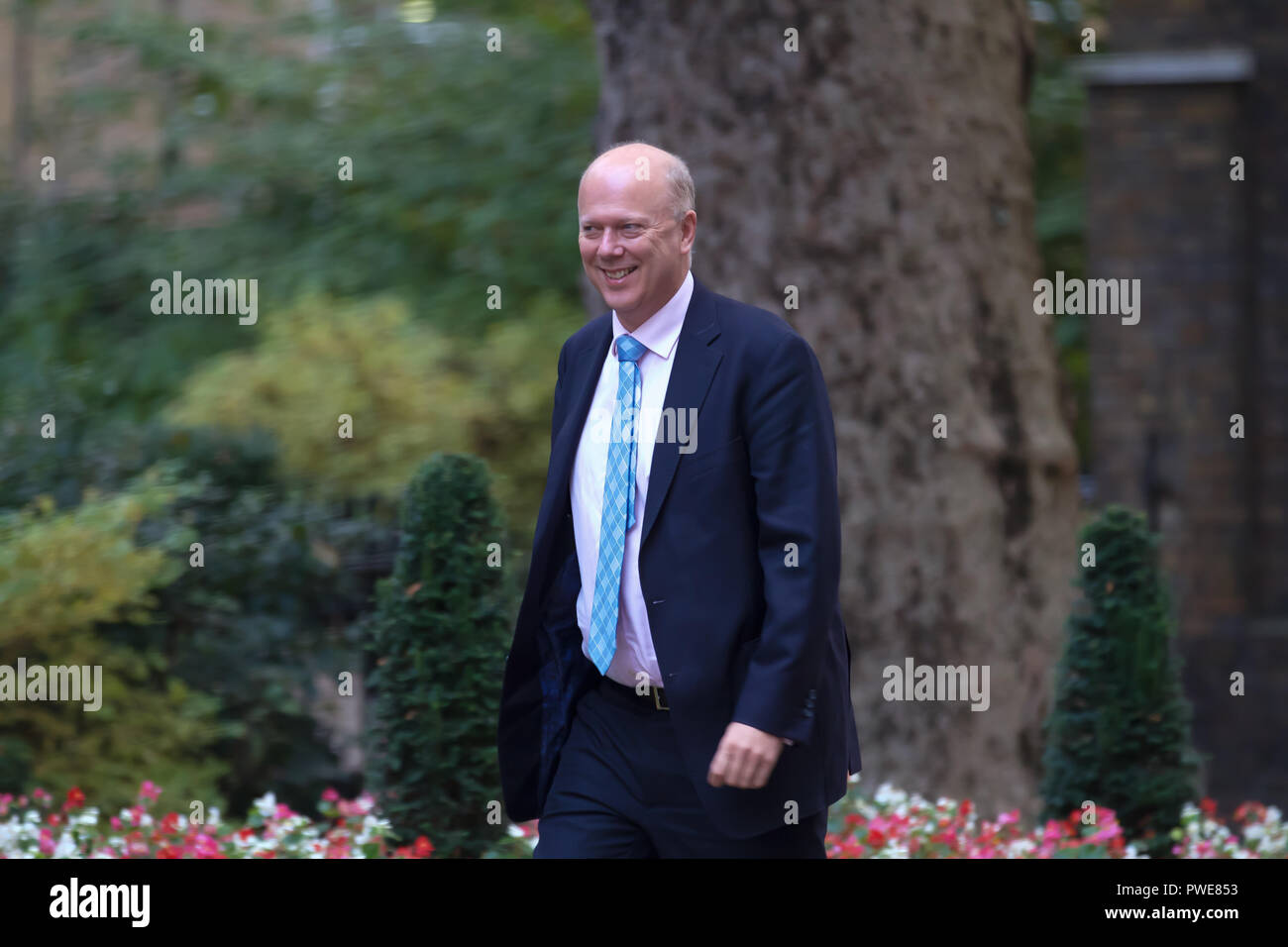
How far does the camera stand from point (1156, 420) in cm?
1020

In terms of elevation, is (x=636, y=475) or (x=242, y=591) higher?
(x=242, y=591)

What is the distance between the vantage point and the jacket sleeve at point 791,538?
10.00 feet

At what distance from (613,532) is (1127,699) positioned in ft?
10.00

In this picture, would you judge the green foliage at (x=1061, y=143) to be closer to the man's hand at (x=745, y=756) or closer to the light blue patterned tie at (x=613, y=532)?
the light blue patterned tie at (x=613, y=532)

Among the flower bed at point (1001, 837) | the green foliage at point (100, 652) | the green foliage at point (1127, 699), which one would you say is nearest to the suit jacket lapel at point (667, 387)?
the flower bed at point (1001, 837)

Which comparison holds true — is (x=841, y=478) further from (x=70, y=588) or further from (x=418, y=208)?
(x=418, y=208)

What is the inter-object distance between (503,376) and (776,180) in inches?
118

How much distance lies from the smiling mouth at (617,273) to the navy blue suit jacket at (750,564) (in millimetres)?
189

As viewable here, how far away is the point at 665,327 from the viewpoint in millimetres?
3371

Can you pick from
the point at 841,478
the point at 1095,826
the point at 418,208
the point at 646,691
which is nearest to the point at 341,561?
the point at 841,478
